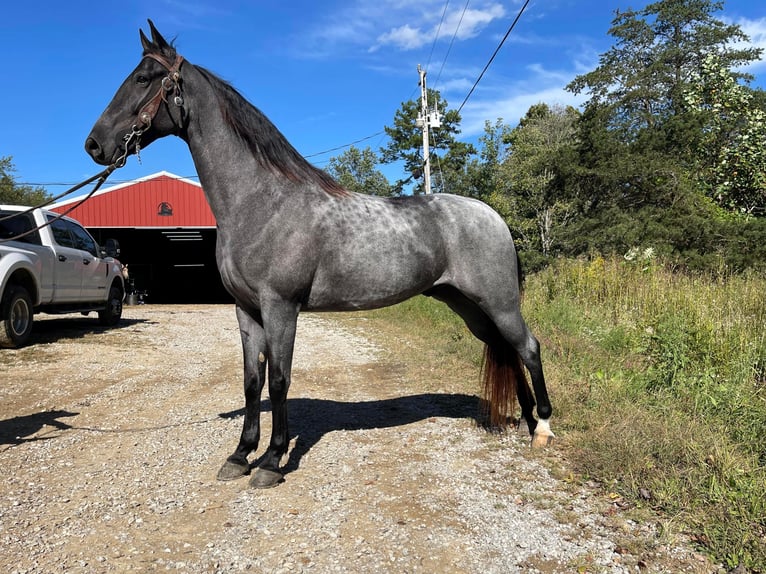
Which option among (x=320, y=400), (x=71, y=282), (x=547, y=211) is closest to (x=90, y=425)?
(x=320, y=400)

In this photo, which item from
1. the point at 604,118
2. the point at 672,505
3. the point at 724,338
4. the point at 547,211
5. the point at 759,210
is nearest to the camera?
the point at 672,505

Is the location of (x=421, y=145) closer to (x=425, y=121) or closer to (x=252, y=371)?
(x=425, y=121)

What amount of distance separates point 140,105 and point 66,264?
7149 millimetres

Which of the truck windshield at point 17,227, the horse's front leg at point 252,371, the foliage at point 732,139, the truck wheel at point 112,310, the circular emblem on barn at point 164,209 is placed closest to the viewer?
the horse's front leg at point 252,371

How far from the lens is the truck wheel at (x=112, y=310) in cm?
1088

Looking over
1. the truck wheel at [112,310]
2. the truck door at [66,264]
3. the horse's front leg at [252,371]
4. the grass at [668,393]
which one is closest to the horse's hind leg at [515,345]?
the grass at [668,393]

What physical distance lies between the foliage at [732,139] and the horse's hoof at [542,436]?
45.3 feet

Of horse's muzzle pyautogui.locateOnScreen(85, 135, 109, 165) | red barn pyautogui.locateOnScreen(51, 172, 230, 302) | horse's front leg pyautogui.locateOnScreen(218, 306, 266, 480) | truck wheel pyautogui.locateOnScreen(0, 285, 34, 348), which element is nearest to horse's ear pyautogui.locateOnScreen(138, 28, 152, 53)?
horse's muzzle pyautogui.locateOnScreen(85, 135, 109, 165)

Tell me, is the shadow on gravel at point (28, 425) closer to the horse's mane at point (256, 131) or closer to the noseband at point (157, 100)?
the noseband at point (157, 100)

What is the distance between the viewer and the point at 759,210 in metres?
15.0

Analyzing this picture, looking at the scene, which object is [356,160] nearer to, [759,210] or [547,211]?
[547,211]

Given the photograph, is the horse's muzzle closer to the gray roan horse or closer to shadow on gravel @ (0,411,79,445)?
the gray roan horse

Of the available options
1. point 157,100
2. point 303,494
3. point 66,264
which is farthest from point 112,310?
point 303,494

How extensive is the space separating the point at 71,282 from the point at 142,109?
7.39 m
